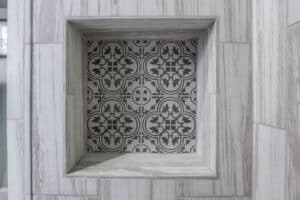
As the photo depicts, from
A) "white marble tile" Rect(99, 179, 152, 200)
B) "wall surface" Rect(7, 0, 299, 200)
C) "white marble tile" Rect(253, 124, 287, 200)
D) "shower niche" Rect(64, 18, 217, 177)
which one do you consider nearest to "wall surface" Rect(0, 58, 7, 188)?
"wall surface" Rect(7, 0, 299, 200)

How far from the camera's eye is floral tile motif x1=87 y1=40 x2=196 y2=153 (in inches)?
41.4

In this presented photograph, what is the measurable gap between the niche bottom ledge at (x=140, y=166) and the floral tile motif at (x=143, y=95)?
0.04m

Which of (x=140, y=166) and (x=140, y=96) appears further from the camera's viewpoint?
(x=140, y=96)

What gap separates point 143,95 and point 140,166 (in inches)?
10.5

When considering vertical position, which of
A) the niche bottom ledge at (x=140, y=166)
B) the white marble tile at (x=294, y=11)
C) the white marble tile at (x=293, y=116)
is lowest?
the niche bottom ledge at (x=140, y=166)

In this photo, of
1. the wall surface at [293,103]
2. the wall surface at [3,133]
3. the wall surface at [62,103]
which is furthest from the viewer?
the wall surface at [3,133]

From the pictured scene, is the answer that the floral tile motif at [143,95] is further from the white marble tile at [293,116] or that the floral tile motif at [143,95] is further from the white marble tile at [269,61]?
the white marble tile at [293,116]

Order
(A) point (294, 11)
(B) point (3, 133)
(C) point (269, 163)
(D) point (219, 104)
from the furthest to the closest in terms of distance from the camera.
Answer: (B) point (3, 133)
(D) point (219, 104)
(C) point (269, 163)
(A) point (294, 11)

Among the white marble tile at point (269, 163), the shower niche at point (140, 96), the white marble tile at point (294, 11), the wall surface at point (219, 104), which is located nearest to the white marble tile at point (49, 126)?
the wall surface at point (219, 104)

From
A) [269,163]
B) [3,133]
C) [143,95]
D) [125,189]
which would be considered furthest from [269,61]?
[3,133]

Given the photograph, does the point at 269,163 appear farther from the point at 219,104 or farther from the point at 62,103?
the point at 62,103

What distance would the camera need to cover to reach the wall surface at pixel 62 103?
88cm

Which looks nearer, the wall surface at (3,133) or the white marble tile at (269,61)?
the white marble tile at (269,61)

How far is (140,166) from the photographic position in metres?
0.96
